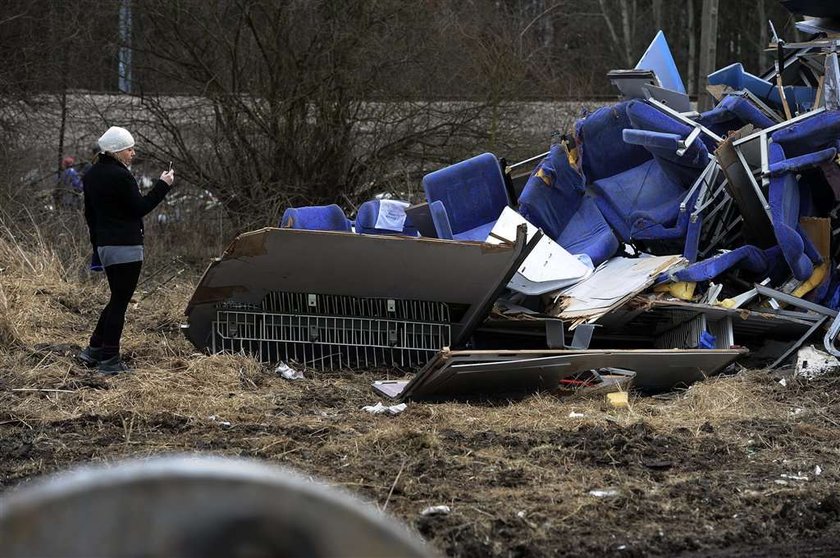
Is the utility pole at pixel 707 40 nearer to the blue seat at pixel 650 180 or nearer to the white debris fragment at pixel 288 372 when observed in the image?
the blue seat at pixel 650 180

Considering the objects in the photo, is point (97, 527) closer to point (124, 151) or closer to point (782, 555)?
point (782, 555)

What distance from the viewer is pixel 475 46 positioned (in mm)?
13844

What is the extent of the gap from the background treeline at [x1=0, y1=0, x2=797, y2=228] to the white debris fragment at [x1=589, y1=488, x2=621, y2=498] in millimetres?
8727

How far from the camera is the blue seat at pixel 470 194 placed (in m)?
8.37

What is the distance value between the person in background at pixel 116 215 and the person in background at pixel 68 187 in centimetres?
606

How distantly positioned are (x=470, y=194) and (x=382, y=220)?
1019 mm

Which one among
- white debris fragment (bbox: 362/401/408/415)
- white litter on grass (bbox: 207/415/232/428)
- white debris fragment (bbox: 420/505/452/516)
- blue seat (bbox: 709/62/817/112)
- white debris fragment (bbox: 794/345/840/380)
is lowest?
white debris fragment (bbox: 794/345/840/380)

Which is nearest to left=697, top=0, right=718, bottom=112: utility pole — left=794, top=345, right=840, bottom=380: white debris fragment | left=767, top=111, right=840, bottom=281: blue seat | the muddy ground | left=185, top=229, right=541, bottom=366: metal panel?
left=767, top=111, right=840, bottom=281: blue seat

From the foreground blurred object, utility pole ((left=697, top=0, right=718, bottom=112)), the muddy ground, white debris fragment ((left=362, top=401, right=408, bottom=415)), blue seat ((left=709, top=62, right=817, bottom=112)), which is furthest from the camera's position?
utility pole ((left=697, top=0, right=718, bottom=112))

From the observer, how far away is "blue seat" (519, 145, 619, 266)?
8.47 metres

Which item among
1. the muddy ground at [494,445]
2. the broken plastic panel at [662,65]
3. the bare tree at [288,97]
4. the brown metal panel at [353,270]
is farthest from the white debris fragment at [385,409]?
the bare tree at [288,97]

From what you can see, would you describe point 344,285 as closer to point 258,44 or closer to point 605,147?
point 605,147

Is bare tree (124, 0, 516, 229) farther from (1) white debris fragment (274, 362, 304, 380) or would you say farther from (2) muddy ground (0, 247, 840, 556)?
(1) white debris fragment (274, 362, 304, 380)

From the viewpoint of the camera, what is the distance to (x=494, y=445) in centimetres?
509
